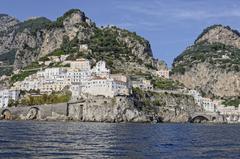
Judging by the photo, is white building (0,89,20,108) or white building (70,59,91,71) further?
white building (70,59,91,71)

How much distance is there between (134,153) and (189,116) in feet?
436

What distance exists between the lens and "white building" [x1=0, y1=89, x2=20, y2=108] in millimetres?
161875

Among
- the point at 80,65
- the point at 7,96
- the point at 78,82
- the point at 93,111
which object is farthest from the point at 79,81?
the point at 7,96

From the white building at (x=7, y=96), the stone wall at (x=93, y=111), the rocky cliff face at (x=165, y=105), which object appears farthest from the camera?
the white building at (x=7, y=96)

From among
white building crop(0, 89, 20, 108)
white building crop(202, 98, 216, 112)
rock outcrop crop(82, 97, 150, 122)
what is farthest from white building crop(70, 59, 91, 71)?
white building crop(202, 98, 216, 112)

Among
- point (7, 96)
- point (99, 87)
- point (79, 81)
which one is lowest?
point (7, 96)

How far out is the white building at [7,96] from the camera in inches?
6373

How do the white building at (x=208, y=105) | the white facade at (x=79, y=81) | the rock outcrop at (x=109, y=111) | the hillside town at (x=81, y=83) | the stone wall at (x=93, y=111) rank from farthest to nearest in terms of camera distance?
the white building at (x=208, y=105) → the hillside town at (x=81, y=83) → the white facade at (x=79, y=81) → the rock outcrop at (x=109, y=111) → the stone wall at (x=93, y=111)

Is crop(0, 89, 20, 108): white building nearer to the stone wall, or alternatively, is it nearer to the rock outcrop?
the stone wall

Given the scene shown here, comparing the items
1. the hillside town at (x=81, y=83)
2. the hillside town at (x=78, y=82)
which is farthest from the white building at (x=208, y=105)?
the hillside town at (x=78, y=82)

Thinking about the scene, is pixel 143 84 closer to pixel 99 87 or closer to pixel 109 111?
pixel 99 87

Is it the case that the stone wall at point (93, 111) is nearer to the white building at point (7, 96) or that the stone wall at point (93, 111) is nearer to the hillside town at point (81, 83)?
the hillside town at point (81, 83)

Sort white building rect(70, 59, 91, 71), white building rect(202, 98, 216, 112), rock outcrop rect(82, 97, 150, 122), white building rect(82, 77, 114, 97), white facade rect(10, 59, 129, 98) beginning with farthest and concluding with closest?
white building rect(202, 98, 216, 112), white building rect(70, 59, 91, 71), white facade rect(10, 59, 129, 98), white building rect(82, 77, 114, 97), rock outcrop rect(82, 97, 150, 122)

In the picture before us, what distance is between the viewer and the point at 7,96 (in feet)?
534
